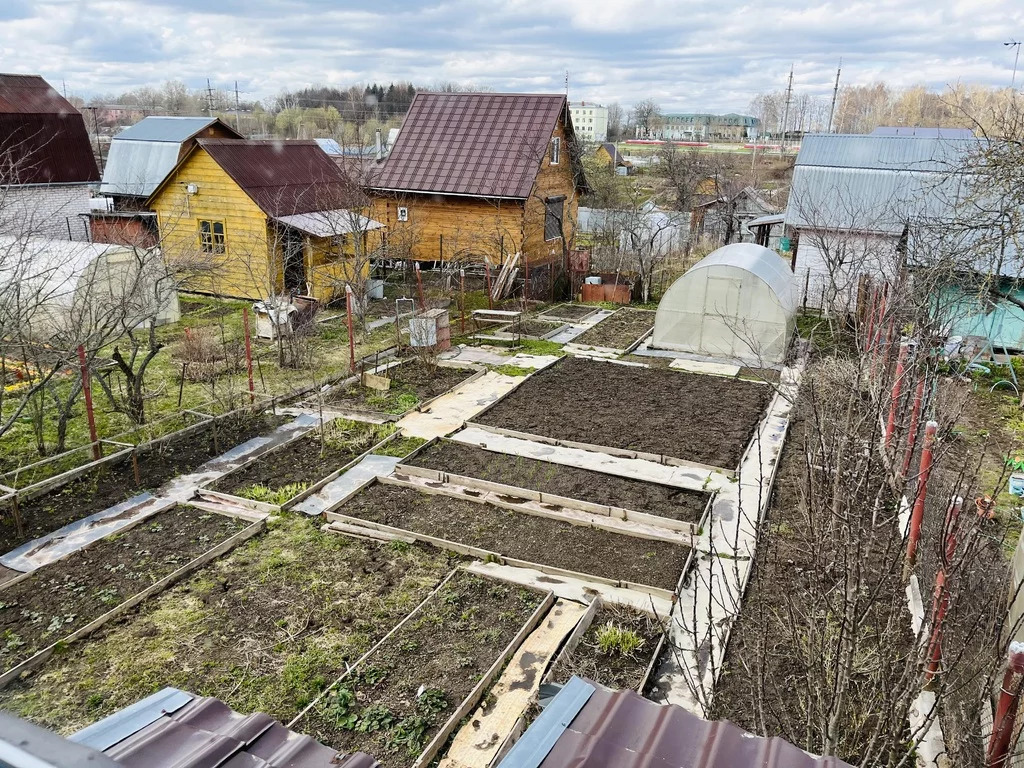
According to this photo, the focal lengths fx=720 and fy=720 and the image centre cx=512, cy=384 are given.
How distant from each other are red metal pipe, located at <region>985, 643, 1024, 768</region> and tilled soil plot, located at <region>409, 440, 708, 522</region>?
516cm

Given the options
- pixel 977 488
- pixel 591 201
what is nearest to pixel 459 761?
pixel 977 488

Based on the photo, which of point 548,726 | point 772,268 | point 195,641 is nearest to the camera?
point 548,726

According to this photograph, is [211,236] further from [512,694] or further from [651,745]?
[651,745]

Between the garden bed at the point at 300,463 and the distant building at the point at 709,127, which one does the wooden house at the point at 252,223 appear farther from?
the distant building at the point at 709,127

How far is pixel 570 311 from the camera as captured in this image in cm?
2108

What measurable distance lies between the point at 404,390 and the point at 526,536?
5.77 m

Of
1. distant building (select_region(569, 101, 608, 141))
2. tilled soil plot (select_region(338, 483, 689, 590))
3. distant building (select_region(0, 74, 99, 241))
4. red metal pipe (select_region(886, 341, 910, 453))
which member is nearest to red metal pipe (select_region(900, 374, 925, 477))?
red metal pipe (select_region(886, 341, 910, 453))

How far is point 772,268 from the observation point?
57.1ft

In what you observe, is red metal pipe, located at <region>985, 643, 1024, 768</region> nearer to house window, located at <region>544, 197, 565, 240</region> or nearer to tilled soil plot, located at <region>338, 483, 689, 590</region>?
tilled soil plot, located at <region>338, 483, 689, 590</region>

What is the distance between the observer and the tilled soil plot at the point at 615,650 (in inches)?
249

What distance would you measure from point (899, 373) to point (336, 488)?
292 inches

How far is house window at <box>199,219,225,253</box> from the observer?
20.7 m

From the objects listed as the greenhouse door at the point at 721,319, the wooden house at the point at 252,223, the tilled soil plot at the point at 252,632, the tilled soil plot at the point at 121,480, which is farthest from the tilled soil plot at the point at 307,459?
the wooden house at the point at 252,223

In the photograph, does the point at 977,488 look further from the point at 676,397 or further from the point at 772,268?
the point at 772,268
